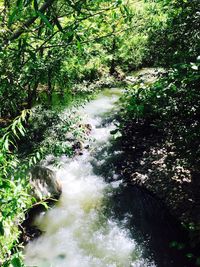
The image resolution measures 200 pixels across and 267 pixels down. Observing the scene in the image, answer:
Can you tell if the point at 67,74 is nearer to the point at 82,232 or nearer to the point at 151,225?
the point at 82,232

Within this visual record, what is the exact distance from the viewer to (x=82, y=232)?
7598mm

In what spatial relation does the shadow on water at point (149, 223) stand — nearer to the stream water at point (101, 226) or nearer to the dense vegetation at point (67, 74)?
the stream water at point (101, 226)

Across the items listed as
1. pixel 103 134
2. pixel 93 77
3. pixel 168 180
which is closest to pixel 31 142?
pixel 103 134

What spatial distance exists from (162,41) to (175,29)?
52 centimetres

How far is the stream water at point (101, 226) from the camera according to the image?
6793 millimetres

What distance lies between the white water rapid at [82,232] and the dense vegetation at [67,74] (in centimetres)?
90

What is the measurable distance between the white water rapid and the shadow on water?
7.9 inches

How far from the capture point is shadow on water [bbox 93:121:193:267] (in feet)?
21.9

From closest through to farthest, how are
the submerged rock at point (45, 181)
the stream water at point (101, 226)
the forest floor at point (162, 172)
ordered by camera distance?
the stream water at point (101, 226) → the forest floor at point (162, 172) → the submerged rock at point (45, 181)

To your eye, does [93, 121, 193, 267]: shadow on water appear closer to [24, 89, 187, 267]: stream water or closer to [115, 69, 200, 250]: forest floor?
[24, 89, 187, 267]: stream water

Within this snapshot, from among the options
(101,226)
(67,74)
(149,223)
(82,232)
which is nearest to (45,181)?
(82,232)

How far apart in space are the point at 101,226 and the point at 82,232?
54 cm

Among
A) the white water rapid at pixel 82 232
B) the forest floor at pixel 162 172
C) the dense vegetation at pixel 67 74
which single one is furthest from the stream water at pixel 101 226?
the dense vegetation at pixel 67 74

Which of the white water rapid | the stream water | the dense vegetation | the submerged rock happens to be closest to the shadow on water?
the stream water
